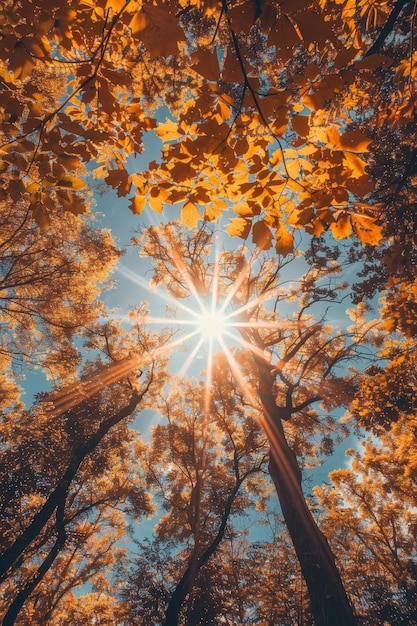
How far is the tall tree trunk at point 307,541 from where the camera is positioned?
3.91m

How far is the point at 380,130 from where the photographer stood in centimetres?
358

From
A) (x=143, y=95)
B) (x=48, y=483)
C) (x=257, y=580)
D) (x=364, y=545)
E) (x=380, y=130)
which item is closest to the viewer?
(x=380, y=130)

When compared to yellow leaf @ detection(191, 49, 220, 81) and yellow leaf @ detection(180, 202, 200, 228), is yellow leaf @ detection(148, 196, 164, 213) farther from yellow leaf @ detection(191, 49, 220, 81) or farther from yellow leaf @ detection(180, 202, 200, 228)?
yellow leaf @ detection(191, 49, 220, 81)

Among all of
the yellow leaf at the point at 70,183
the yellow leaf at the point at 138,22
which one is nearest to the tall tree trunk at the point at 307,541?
the yellow leaf at the point at 70,183

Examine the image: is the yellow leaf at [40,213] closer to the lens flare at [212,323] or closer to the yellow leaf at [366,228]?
the yellow leaf at [366,228]

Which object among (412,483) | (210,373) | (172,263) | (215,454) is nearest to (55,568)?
(215,454)

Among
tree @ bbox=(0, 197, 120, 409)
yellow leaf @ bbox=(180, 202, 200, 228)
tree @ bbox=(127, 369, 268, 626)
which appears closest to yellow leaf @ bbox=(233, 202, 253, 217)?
yellow leaf @ bbox=(180, 202, 200, 228)

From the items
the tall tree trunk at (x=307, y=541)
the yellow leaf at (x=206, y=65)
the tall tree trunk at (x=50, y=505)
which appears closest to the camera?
the yellow leaf at (x=206, y=65)

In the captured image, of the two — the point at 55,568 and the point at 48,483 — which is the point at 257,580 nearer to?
the point at 48,483

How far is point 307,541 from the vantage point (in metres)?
4.67

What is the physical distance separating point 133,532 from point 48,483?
8.43 m

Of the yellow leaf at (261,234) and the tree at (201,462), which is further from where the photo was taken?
the tree at (201,462)

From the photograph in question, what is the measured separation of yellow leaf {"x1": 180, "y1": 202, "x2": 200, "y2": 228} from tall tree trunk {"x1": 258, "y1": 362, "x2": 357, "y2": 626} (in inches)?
204

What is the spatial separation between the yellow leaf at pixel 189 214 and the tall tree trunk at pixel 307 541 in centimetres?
517
